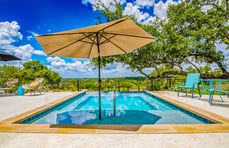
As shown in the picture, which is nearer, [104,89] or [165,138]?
[165,138]

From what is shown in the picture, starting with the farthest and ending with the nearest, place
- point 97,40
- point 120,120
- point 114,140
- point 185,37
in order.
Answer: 1. point 185,37
2. point 120,120
3. point 97,40
4. point 114,140

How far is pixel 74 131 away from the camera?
1.84 meters

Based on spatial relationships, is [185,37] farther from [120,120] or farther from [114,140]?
[114,140]

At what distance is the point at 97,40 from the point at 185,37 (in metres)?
8.40

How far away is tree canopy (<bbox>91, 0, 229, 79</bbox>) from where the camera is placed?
7875mm

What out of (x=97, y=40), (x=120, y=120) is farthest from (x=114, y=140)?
(x=97, y=40)

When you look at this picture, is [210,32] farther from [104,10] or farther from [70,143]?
[70,143]

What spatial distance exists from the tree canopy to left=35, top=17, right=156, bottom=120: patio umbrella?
180 inches

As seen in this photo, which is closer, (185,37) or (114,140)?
(114,140)

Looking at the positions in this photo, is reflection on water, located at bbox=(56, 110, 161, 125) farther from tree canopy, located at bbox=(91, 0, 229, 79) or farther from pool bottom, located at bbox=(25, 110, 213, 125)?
tree canopy, located at bbox=(91, 0, 229, 79)

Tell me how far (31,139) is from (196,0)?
1313 centimetres

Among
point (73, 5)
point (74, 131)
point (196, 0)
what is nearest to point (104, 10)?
point (73, 5)

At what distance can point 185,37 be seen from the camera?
8.25 metres

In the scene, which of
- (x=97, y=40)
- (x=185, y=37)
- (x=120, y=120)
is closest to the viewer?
(x=97, y=40)
